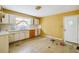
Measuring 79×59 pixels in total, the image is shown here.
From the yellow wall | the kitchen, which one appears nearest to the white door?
the yellow wall

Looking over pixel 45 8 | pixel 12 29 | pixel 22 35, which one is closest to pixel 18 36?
pixel 22 35

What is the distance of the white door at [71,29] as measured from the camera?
445 centimetres

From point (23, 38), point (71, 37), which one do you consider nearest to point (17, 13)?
point (23, 38)

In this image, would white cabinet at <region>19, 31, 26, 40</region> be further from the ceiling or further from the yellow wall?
the yellow wall

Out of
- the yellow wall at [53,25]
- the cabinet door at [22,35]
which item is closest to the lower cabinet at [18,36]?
the cabinet door at [22,35]

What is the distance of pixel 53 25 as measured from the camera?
6.36 m

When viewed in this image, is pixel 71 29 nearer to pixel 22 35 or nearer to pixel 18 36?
pixel 22 35

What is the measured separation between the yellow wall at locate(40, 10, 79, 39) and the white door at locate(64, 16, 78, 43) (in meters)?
0.56

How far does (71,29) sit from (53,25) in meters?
1.94

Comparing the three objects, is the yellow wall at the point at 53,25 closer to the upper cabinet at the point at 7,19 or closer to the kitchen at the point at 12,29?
the kitchen at the point at 12,29
